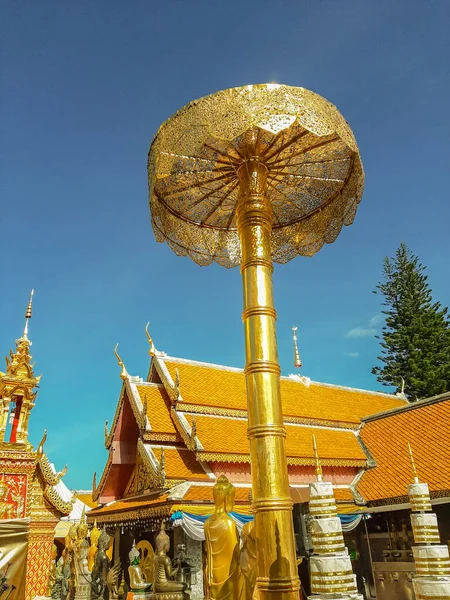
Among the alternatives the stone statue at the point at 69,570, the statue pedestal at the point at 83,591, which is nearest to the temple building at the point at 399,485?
the statue pedestal at the point at 83,591

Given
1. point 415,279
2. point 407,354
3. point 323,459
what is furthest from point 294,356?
point 323,459

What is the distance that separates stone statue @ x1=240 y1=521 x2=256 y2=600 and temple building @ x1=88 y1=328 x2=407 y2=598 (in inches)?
250

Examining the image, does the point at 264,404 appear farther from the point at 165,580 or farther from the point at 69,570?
the point at 69,570

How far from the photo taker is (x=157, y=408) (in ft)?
41.7

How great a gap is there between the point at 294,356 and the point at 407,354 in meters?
5.81

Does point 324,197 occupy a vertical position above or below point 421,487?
above

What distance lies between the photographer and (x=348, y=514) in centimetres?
1073

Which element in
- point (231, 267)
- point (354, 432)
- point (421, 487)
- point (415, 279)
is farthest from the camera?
point (415, 279)

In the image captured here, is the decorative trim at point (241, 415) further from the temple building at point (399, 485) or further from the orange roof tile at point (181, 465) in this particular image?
the orange roof tile at point (181, 465)

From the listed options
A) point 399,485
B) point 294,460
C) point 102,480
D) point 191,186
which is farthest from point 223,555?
point 102,480

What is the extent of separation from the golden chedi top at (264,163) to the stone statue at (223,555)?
2746mm

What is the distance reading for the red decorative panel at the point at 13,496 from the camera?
9992 mm

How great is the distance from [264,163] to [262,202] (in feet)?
1.73

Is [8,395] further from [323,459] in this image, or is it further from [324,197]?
[324,197]
